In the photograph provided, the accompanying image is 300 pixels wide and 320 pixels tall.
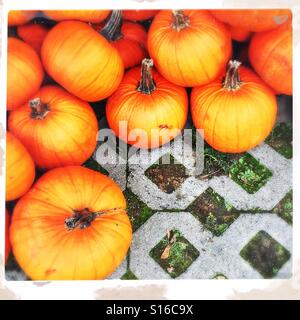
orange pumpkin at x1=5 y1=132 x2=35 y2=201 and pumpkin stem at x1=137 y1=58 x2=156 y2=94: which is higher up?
pumpkin stem at x1=137 y1=58 x2=156 y2=94

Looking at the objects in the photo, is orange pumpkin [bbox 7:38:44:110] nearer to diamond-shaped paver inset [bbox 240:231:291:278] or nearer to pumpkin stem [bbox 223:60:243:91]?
pumpkin stem [bbox 223:60:243:91]

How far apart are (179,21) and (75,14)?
0.26 meters

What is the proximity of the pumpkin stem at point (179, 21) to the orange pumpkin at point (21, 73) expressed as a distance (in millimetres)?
348

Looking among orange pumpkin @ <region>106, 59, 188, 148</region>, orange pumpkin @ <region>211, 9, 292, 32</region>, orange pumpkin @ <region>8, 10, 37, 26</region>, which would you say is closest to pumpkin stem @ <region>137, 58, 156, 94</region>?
orange pumpkin @ <region>106, 59, 188, 148</region>

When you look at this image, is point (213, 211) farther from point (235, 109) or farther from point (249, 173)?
point (235, 109)

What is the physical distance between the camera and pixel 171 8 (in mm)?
1039

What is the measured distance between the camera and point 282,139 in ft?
3.61

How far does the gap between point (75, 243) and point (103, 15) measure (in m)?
0.57

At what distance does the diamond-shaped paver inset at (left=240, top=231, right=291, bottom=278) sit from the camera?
1050 mm

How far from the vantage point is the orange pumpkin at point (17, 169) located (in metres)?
1.00

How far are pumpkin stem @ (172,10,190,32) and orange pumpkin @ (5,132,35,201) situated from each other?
0.47 meters

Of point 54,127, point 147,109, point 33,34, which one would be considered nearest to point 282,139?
point 147,109

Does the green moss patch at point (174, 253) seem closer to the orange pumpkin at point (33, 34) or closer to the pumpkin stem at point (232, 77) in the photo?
the pumpkin stem at point (232, 77)

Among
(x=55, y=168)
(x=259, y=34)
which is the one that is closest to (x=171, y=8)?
(x=259, y=34)
